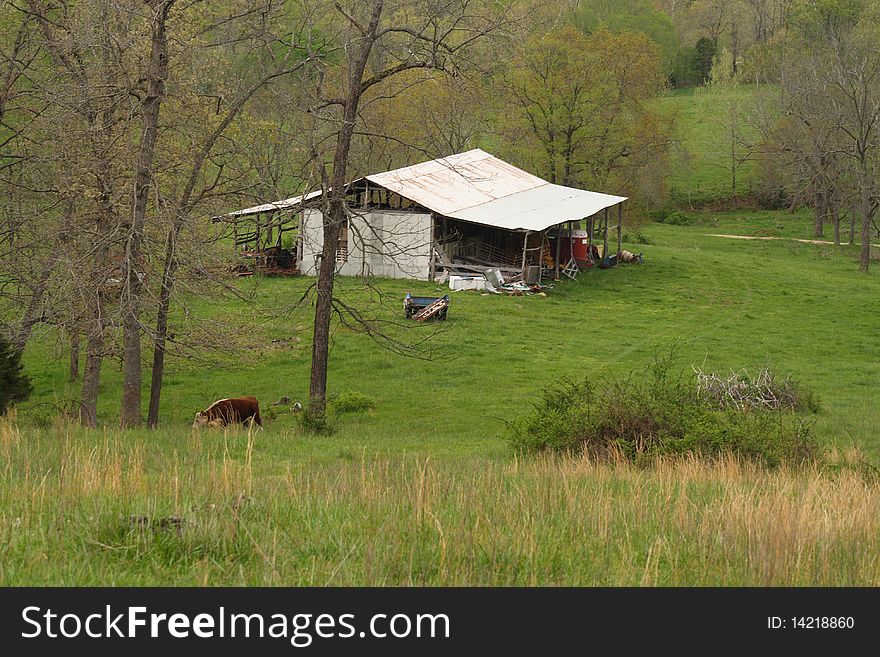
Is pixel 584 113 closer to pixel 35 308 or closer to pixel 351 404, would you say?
pixel 351 404

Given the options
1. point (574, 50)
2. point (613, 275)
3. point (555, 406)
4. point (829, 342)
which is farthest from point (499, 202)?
point (555, 406)

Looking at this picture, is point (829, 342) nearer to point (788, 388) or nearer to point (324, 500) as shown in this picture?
point (788, 388)

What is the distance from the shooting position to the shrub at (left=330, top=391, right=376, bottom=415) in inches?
931

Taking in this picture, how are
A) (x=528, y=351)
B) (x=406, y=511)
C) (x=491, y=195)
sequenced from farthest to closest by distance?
(x=491, y=195) → (x=528, y=351) → (x=406, y=511)

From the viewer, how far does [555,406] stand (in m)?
15.6

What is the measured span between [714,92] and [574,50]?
4229cm

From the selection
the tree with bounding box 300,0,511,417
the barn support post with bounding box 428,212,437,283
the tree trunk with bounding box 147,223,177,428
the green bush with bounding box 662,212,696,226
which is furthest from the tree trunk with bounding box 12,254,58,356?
the green bush with bounding box 662,212,696,226

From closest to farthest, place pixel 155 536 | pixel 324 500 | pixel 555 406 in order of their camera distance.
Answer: pixel 155 536 → pixel 324 500 → pixel 555 406

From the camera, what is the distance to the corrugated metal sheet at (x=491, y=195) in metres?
42.0

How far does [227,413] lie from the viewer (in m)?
18.3

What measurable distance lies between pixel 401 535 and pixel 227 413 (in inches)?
510

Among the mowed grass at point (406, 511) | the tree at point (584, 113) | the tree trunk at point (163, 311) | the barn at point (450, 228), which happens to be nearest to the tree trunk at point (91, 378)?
the tree trunk at point (163, 311)

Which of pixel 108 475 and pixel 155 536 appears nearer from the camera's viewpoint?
pixel 155 536

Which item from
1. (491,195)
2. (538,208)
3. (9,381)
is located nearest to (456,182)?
(491,195)
